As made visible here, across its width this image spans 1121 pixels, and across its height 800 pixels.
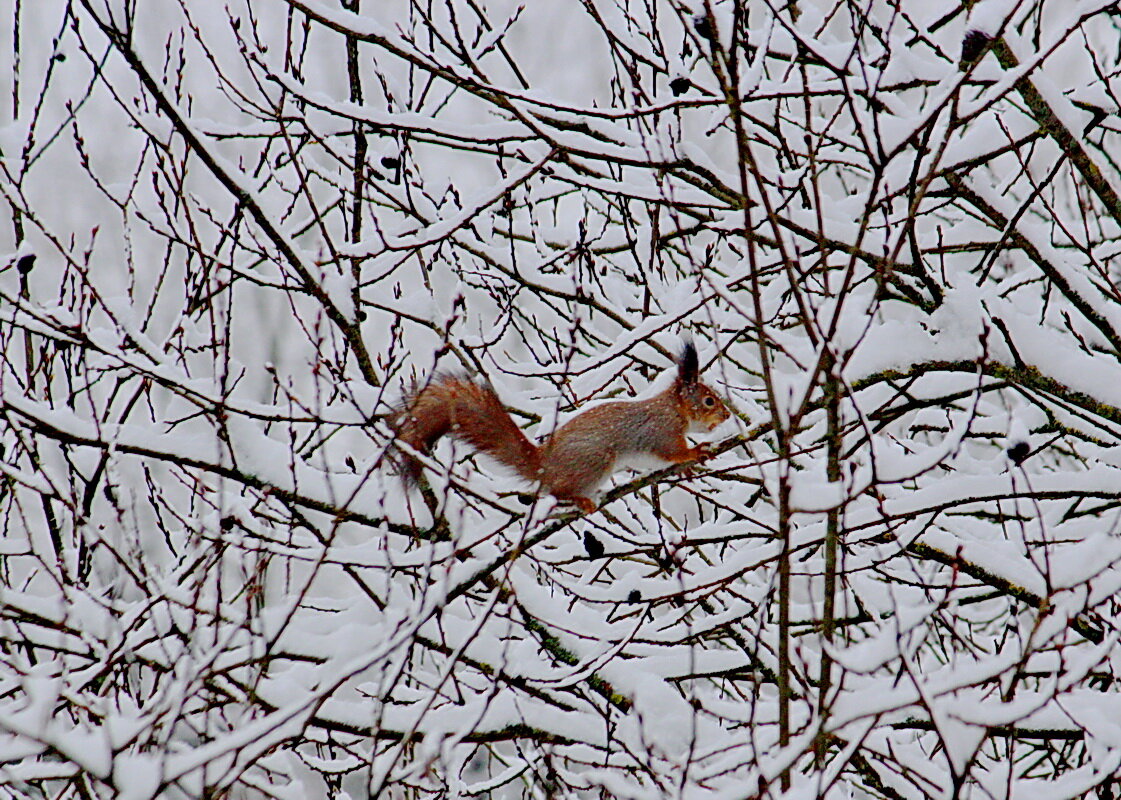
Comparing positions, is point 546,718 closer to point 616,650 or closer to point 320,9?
point 616,650

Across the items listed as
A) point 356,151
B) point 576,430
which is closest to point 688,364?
point 576,430

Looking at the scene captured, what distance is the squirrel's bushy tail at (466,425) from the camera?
123 inches

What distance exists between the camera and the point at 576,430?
145 inches

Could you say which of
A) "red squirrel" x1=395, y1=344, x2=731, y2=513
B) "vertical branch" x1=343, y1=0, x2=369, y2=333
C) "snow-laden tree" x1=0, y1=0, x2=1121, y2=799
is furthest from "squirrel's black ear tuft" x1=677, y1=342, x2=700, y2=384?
"vertical branch" x1=343, y1=0, x2=369, y2=333

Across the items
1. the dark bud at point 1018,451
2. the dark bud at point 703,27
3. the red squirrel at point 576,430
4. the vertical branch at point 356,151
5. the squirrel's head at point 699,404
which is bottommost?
the dark bud at point 1018,451

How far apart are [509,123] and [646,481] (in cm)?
120

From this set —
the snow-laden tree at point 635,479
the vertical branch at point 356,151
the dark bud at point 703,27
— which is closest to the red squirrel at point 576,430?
the snow-laden tree at point 635,479

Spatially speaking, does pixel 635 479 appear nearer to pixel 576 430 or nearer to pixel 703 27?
pixel 576 430

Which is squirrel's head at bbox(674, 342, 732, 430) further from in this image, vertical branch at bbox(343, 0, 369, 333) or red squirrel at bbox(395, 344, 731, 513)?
vertical branch at bbox(343, 0, 369, 333)

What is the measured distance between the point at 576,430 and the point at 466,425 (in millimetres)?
424

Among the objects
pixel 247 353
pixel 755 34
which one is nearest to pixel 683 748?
pixel 755 34

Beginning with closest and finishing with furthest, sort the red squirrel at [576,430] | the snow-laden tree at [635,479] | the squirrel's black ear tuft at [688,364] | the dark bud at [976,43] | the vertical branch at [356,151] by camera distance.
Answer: the snow-laden tree at [635,479] < the dark bud at [976,43] < the red squirrel at [576,430] < the squirrel's black ear tuft at [688,364] < the vertical branch at [356,151]

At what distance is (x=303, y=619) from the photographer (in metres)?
3.06

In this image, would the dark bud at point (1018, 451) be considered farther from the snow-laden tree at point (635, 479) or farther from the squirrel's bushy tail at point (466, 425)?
the squirrel's bushy tail at point (466, 425)
